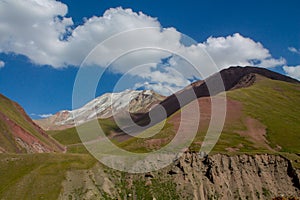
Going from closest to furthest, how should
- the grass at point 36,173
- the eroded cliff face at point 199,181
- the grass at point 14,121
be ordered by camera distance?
the grass at point 36,173 < the eroded cliff face at point 199,181 < the grass at point 14,121

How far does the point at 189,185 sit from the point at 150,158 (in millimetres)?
12162

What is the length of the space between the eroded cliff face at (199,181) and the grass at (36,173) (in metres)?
2.70

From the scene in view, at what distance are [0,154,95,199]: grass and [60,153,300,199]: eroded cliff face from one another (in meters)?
2.70

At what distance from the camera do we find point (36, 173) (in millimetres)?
84750

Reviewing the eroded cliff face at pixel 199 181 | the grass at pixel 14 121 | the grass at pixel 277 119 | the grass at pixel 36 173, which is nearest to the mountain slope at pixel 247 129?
the grass at pixel 277 119

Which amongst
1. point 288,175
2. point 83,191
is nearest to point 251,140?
point 288,175

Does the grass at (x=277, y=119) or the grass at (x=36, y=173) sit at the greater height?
the grass at (x=277, y=119)

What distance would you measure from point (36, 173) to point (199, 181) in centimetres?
4062

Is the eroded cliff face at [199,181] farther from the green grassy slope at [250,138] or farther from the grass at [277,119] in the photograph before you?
the grass at [277,119]

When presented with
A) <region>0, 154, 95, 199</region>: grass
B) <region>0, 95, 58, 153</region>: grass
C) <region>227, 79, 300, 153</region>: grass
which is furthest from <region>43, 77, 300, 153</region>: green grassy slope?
<region>0, 95, 58, 153</region>: grass

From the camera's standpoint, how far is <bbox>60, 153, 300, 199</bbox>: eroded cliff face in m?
84.8

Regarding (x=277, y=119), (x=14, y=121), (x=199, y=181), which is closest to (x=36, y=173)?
(x=199, y=181)

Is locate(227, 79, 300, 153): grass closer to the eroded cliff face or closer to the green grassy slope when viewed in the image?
the green grassy slope

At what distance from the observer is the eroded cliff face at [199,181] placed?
84.8m
